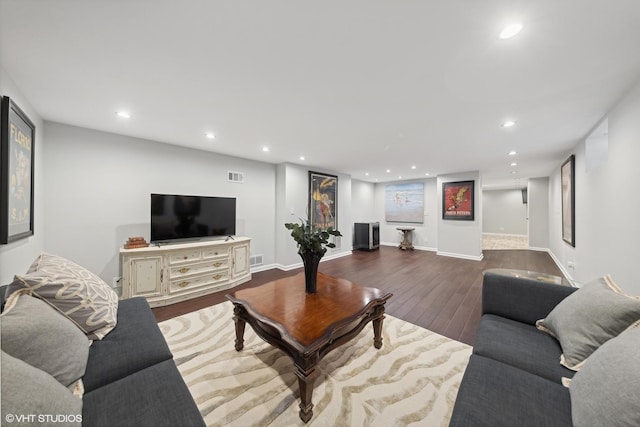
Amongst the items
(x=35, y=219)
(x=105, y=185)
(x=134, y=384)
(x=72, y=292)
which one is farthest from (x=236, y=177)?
(x=134, y=384)

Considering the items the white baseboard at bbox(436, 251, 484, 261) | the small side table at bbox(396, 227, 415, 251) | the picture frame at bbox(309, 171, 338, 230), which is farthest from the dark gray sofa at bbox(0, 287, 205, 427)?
the small side table at bbox(396, 227, 415, 251)

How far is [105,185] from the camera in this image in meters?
2.96

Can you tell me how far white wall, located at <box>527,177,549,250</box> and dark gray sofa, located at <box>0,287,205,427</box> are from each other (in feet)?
31.2

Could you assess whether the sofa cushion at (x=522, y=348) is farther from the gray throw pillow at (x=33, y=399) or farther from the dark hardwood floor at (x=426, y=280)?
the gray throw pillow at (x=33, y=399)

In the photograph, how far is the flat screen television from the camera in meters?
3.22

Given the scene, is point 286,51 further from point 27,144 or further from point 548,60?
point 27,144

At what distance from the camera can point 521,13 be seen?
115 cm

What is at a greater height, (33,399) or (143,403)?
(33,399)

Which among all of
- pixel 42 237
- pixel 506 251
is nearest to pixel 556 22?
pixel 42 237

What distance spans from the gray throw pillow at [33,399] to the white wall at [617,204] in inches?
141

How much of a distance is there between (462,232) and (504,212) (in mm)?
6151

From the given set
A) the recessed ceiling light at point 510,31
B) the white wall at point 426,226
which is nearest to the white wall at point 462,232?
the white wall at point 426,226

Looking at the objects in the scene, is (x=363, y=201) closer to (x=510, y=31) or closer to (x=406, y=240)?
(x=406, y=240)

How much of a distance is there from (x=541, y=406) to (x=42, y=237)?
4.49m
